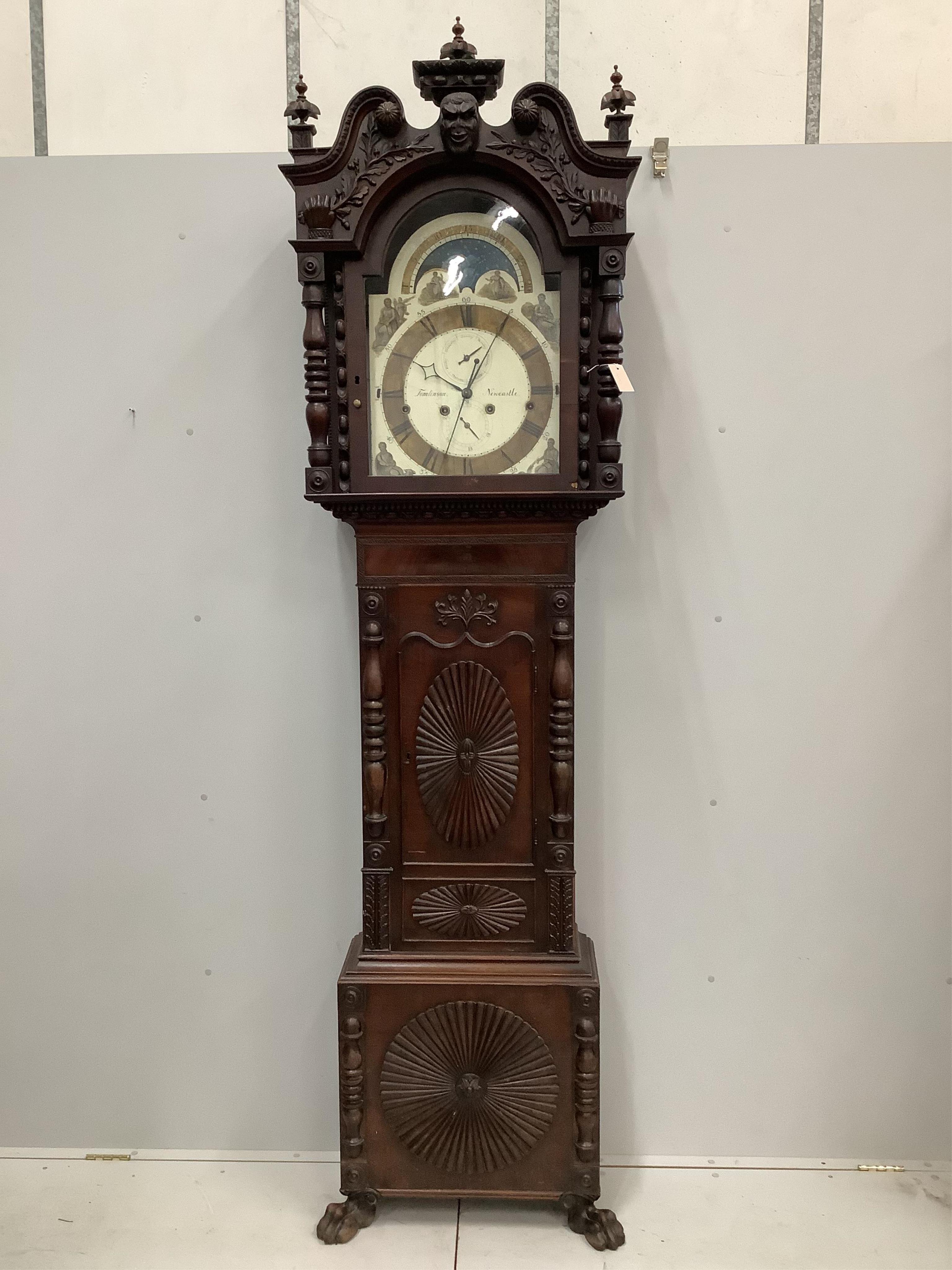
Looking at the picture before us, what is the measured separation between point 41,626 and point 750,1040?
1872mm

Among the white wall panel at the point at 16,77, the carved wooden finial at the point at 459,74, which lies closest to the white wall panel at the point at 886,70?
the carved wooden finial at the point at 459,74

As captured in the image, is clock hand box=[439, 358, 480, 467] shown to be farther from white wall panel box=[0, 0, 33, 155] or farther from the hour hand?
white wall panel box=[0, 0, 33, 155]

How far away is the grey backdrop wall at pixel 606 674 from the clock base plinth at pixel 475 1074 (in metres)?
0.26

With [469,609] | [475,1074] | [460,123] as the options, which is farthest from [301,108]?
[475,1074]

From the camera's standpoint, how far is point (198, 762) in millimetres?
1986

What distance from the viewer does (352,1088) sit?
68.8 inches

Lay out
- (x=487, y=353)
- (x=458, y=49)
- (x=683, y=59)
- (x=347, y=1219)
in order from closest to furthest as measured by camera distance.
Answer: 1. (x=458, y=49)
2. (x=487, y=353)
3. (x=347, y=1219)
4. (x=683, y=59)

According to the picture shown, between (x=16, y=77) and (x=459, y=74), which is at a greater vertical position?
(x=16, y=77)

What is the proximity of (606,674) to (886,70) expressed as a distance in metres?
1.45

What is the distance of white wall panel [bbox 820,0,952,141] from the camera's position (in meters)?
1.89

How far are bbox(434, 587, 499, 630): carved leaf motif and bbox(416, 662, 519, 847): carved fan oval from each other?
0.09 metres

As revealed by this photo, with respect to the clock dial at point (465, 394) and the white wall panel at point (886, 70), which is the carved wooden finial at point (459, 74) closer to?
the clock dial at point (465, 394)

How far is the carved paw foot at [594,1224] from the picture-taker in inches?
68.4

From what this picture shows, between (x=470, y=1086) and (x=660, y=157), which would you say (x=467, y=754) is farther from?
(x=660, y=157)
